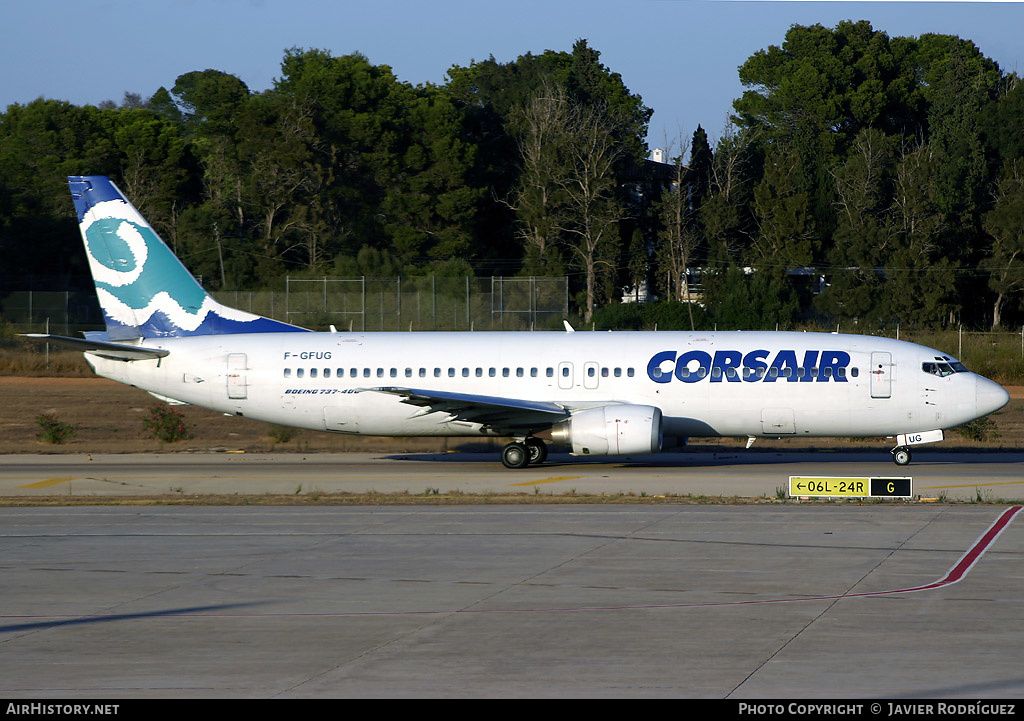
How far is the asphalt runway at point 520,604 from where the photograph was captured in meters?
10.4

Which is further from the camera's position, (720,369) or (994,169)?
(994,169)

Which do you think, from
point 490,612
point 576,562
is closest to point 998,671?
point 490,612

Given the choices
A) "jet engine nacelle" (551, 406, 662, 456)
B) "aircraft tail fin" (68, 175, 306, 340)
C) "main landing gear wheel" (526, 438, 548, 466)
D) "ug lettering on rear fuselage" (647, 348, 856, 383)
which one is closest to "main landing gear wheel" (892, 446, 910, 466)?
"ug lettering on rear fuselage" (647, 348, 856, 383)

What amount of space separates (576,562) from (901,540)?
559 centimetres

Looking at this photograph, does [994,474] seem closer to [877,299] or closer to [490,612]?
[490,612]

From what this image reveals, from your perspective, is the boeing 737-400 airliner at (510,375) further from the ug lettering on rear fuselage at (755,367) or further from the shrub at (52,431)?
the shrub at (52,431)

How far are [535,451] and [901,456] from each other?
9.53 metres

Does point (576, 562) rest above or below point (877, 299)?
below

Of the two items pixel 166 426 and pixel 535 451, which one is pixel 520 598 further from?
pixel 166 426

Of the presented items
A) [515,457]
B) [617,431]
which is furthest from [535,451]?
[617,431]

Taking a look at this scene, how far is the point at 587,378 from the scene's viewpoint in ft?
96.5

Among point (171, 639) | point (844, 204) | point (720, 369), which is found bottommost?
point (171, 639)

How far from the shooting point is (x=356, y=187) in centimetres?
8562

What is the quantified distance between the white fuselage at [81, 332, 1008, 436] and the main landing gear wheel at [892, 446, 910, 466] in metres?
0.72
